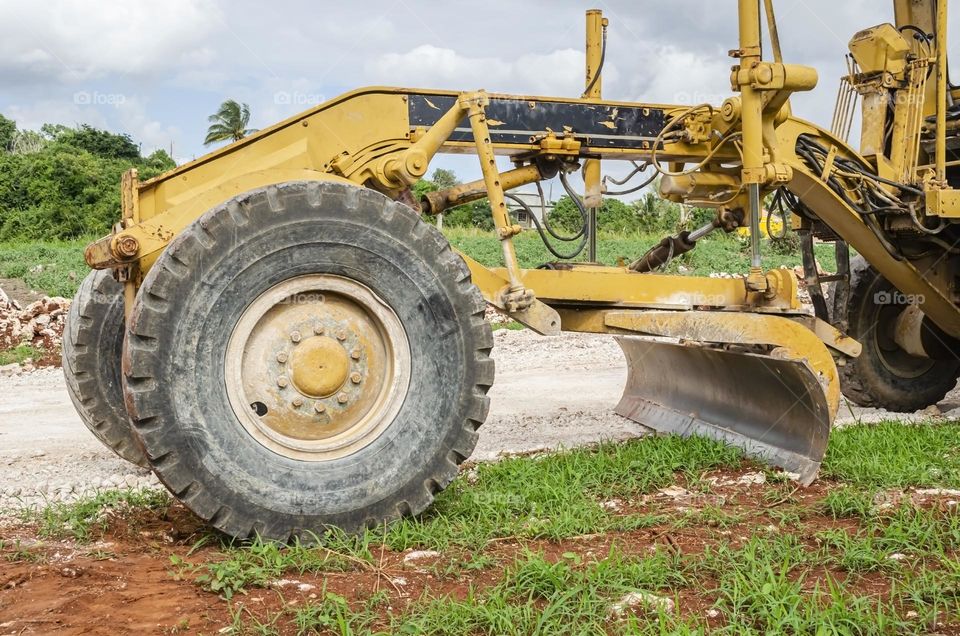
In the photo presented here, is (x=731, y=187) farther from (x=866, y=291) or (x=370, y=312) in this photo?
(x=370, y=312)

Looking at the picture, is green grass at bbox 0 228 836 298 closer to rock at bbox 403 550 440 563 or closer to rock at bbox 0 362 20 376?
rock at bbox 0 362 20 376

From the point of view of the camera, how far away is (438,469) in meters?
4.20

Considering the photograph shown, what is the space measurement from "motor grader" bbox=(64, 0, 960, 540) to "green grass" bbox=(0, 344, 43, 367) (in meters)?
6.62

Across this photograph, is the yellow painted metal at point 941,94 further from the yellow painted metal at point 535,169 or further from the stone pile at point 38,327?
the stone pile at point 38,327

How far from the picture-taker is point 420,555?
12.7ft

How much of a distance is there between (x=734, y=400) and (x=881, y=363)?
6.68 ft

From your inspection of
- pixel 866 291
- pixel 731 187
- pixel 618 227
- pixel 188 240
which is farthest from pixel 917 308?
pixel 618 227

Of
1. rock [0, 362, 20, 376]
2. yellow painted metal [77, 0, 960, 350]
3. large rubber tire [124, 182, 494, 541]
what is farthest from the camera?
rock [0, 362, 20, 376]

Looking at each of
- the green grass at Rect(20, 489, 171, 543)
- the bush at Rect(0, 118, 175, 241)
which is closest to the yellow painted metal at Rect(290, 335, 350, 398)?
the green grass at Rect(20, 489, 171, 543)

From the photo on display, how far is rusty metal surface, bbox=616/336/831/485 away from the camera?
5.30m

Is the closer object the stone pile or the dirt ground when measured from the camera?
the dirt ground

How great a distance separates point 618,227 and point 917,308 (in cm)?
2484

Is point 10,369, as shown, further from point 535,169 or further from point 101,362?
point 535,169

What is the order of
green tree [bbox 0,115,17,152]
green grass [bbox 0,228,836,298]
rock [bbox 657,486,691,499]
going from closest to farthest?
1. rock [bbox 657,486,691,499]
2. green grass [bbox 0,228,836,298]
3. green tree [bbox 0,115,17,152]
